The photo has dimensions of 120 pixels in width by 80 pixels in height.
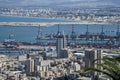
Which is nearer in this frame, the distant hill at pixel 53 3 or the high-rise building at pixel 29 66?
the high-rise building at pixel 29 66

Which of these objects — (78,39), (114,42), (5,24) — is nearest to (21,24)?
(5,24)

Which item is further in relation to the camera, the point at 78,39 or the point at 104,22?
the point at 104,22

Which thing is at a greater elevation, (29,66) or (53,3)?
(29,66)

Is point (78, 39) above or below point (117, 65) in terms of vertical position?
below

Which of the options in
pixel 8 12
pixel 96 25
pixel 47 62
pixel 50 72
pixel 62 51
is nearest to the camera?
pixel 50 72

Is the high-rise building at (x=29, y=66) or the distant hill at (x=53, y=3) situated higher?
the high-rise building at (x=29, y=66)

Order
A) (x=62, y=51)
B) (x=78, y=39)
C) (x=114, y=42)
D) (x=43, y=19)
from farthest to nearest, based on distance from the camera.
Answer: (x=43, y=19)
(x=78, y=39)
(x=114, y=42)
(x=62, y=51)

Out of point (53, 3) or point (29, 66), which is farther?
point (53, 3)

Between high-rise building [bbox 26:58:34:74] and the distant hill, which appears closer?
high-rise building [bbox 26:58:34:74]

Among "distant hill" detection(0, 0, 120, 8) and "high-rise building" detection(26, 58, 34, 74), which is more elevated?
"high-rise building" detection(26, 58, 34, 74)

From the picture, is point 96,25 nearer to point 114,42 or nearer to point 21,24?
point 21,24
